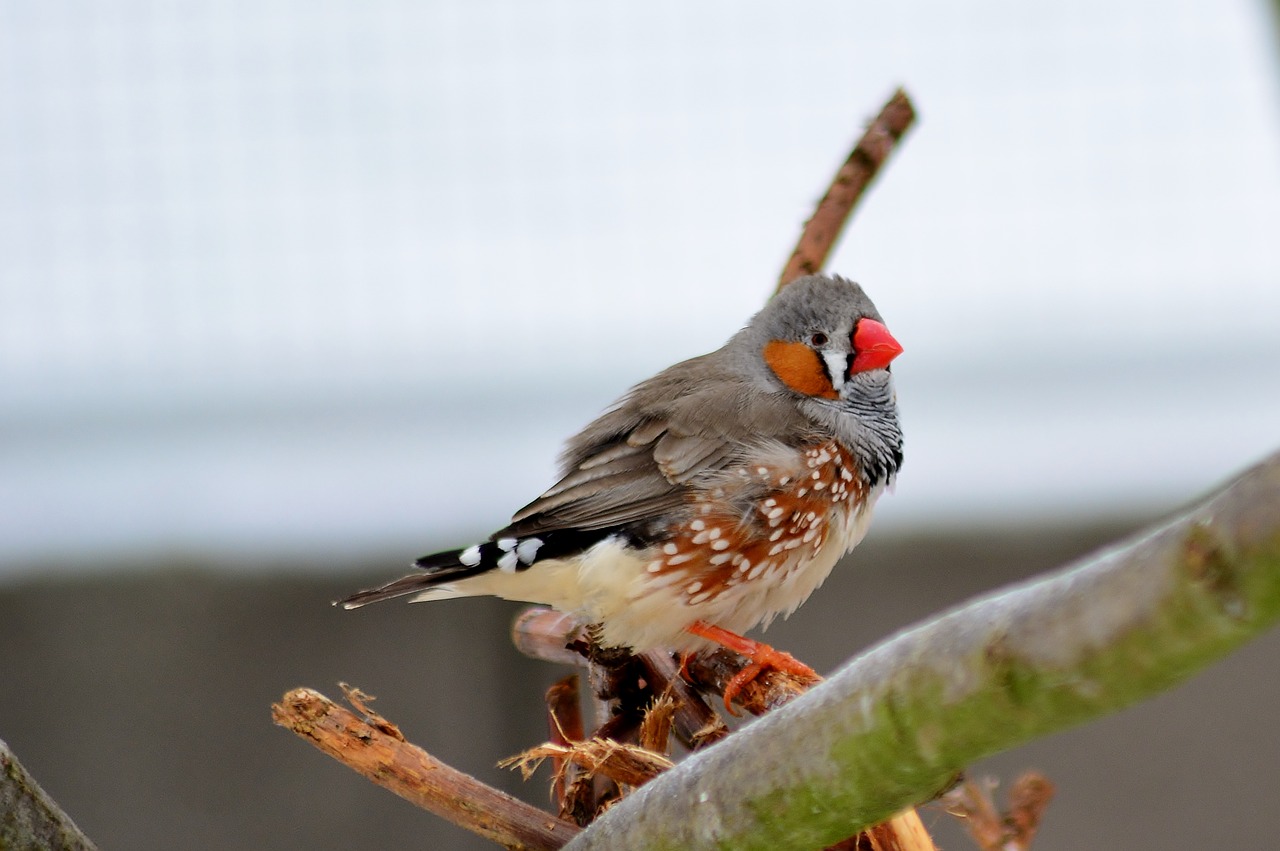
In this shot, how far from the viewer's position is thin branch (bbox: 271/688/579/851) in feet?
5.37

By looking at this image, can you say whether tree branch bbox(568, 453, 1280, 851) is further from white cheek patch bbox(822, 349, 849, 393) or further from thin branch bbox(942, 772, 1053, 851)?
white cheek patch bbox(822, 349, 849, 393)

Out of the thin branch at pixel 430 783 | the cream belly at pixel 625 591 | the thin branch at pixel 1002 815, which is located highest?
the cream belly at pixel 625 591

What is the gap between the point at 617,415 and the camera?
7.98 feet

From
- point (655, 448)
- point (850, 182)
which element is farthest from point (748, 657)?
point (850, 182)

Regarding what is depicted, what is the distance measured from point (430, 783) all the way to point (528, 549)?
1.97 feet

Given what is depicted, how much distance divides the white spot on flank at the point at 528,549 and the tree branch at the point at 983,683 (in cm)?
86

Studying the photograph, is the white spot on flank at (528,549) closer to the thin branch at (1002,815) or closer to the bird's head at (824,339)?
the bird's head at (824,339)

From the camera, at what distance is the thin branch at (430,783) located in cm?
164

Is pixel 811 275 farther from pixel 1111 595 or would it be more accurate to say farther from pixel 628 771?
pixel 1111 595

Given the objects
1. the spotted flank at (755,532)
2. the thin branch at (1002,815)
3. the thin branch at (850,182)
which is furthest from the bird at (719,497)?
the thin branch at (1002,815)

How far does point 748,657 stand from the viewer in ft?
7.61

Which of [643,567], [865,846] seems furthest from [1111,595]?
[643,567]

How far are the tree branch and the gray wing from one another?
3.07 ft

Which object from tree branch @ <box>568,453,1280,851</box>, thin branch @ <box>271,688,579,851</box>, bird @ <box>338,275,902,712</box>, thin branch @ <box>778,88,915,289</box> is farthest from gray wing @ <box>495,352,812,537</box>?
tree branch @ <box>568,453,1280,851</box>
